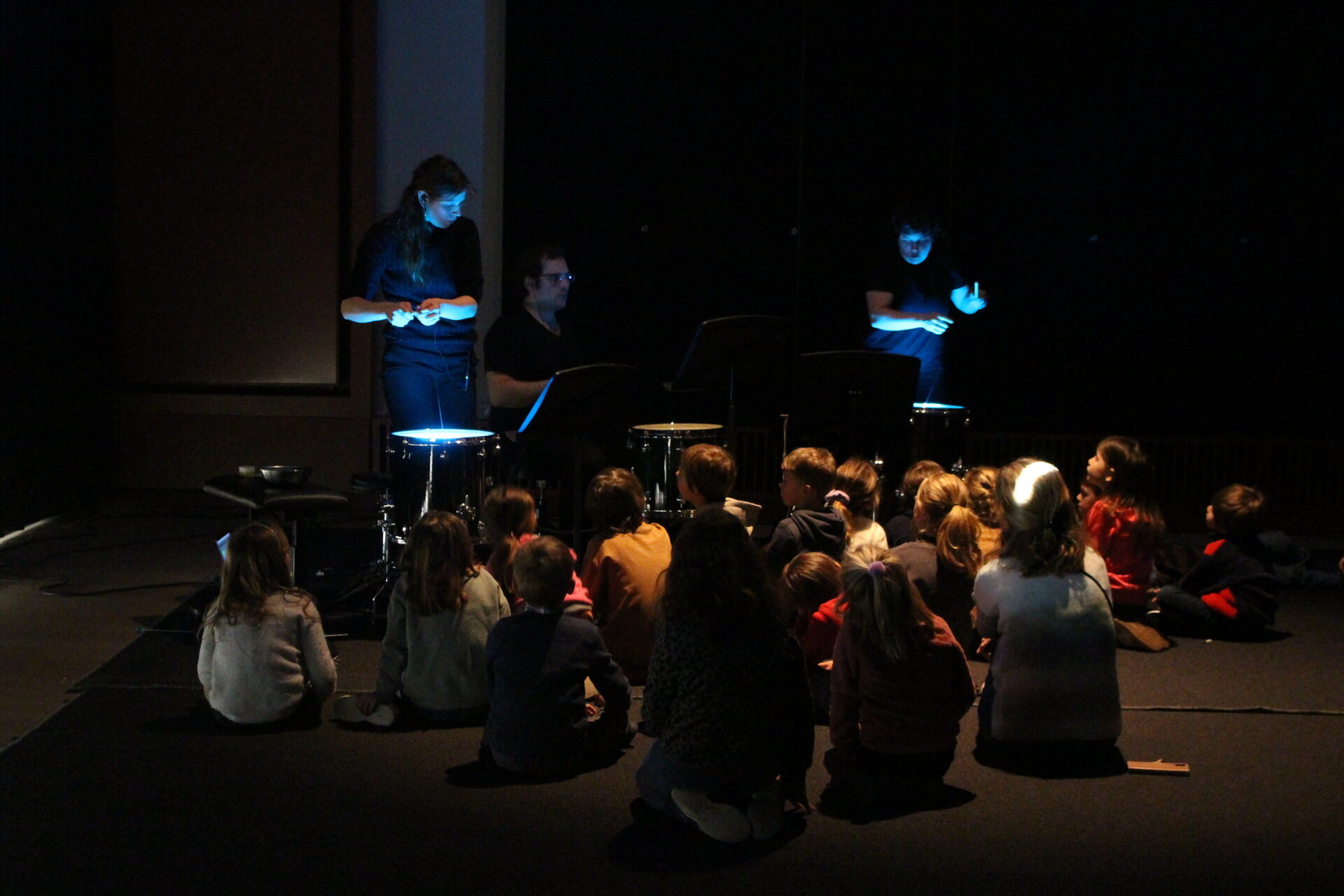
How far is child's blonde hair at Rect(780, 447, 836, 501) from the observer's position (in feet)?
15.6

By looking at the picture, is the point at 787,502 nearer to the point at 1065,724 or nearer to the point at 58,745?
the point at 1065,724

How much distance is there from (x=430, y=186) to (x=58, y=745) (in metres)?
2.42

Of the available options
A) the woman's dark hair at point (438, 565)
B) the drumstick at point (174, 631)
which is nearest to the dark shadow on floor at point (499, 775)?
the woman's dark hair at point (438, 565)

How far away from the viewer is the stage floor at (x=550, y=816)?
10.0 ft

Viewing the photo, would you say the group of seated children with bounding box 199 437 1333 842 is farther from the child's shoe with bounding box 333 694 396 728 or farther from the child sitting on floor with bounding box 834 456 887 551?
the child sitting on floor with bounding box 834 456 887 551

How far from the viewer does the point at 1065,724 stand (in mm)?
3723

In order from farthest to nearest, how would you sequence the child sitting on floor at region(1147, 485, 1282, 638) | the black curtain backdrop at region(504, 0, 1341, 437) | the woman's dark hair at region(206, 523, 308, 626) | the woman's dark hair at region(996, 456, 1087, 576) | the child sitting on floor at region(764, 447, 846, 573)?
the black curtain backdrop at region(504, 0, 1341, 437) → the child sitting on floor at region(1147, 485, 1282, 638) → the child sitting on floor at region(764, 447, 846, 573) → the woman's dark hair at region(206, 523, 308, 626) → the woman's dark hair at region(996, 456, 1087, 576)

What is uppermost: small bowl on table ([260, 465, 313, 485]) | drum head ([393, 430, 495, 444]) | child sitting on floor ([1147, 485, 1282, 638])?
drum head ([393, 430, 495, 444])

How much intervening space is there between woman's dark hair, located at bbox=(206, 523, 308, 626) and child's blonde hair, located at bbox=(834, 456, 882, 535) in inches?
71.9

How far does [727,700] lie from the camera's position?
326 centimetres

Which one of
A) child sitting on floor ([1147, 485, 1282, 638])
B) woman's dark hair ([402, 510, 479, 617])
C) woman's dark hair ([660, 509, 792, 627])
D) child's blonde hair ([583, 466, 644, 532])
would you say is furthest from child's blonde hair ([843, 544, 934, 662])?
child sitting on floor ([1147, 485, 1282, 638])

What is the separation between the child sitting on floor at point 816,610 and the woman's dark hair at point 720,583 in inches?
27.3

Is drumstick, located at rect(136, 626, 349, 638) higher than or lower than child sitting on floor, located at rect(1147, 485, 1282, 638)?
lower

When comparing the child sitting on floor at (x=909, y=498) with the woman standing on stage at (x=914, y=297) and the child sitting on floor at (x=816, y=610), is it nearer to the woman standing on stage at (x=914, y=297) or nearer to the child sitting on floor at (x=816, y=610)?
the child sitting on floor at (x=816, y=610)
